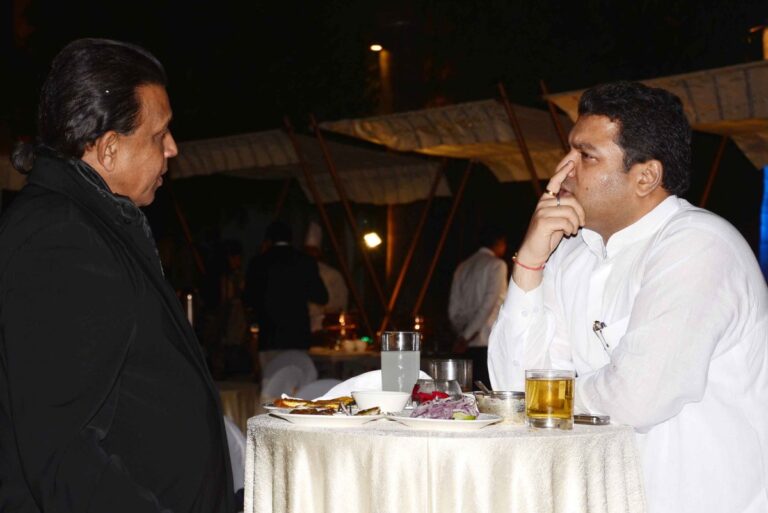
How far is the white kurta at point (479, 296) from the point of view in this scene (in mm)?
8633

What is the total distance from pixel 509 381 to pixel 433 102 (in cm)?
1181

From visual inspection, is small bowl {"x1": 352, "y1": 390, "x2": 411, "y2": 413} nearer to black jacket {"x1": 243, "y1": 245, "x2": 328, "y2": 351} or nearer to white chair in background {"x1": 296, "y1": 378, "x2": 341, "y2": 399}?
white chair in background {"x1": 296, "y1": 378, "x2": 341, "y2": 399}

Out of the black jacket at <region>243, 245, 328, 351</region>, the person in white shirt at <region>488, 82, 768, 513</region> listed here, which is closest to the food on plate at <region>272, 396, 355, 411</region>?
the person in white shirt at <region>488, 82, 768, 513</region>

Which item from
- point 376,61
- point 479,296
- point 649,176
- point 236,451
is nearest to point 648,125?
A: point 649,176

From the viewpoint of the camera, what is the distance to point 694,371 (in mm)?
2479

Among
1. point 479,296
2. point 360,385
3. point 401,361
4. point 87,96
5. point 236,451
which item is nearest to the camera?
point 87,96

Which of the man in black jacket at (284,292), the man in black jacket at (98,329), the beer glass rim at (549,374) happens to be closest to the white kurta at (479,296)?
the man in black jacket at (284,292)

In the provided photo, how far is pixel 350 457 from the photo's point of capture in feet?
7.75

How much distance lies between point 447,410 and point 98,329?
3.31 feet

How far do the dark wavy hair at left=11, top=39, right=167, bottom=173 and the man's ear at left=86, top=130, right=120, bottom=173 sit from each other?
0.05 feet

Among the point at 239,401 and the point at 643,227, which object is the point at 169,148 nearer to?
the point at 643,227

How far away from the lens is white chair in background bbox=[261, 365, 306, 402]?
23.9 ft

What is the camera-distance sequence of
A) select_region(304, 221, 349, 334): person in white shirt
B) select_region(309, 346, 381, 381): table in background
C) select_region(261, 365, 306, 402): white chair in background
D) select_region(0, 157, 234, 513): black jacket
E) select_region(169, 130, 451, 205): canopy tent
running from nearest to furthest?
select_region(0, 157, 234, 513): black jacket < select_region(261, 365, 306, 402): white chair in background < select_region(309, 346, 381, 381): table in background < select_region(304, 221, 349, 334): person in white shirt < select_region(169, 130, 451, 205): canopy tent

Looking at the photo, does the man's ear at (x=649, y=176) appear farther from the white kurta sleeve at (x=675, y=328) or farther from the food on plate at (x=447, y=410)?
the food on plate at (x=447, y=410)
